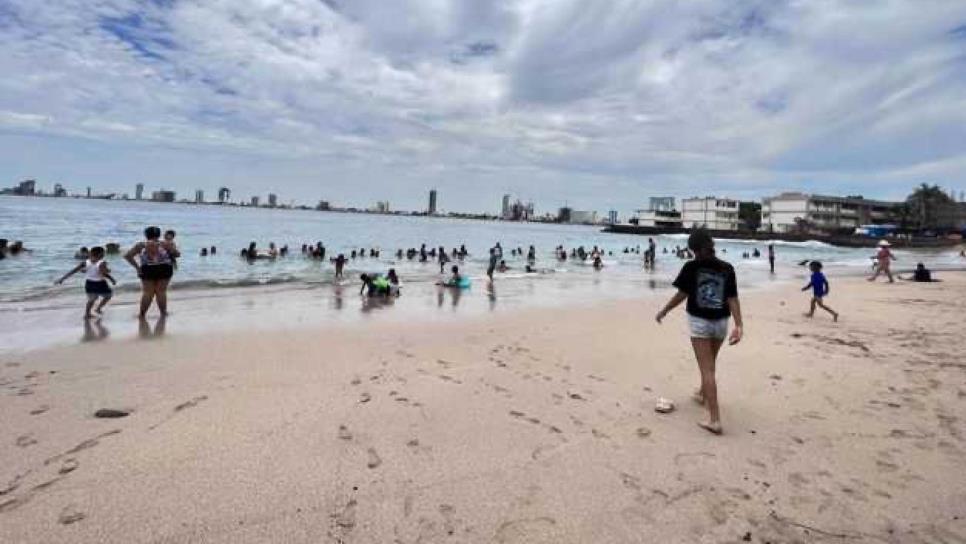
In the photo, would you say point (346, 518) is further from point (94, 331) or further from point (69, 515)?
point (94, 331)

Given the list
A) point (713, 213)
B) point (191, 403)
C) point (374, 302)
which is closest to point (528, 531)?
point (191, 403)

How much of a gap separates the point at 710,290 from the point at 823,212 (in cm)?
12528

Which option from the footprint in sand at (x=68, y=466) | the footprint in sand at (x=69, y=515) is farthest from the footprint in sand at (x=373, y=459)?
the footprint in sand at (x=68, y=466)

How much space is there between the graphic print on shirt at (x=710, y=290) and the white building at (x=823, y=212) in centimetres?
11872

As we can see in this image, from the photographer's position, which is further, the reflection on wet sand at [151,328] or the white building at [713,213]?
the white building at [713,213]

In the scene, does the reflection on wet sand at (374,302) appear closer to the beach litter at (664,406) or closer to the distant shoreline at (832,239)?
the beach litter at (664,406)

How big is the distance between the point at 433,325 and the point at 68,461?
6831mm

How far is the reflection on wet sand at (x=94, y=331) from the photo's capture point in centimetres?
855

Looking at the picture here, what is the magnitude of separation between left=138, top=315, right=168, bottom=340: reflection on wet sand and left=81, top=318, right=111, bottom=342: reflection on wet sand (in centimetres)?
50

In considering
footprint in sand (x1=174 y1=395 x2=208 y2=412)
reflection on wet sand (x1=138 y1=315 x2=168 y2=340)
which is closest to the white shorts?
footprint in sand (x1=174 y1=395 x2=208 y2=412)

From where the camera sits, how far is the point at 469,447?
167 inches

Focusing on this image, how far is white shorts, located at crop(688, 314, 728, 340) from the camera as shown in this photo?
4.90 metres

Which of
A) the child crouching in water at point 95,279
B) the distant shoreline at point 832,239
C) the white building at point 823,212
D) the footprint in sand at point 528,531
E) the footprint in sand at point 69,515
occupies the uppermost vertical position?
the white building at point 823,212

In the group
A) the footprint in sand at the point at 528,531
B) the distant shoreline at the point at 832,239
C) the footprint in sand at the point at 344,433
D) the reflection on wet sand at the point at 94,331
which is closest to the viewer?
the footprint in sand at the point at 528,531
